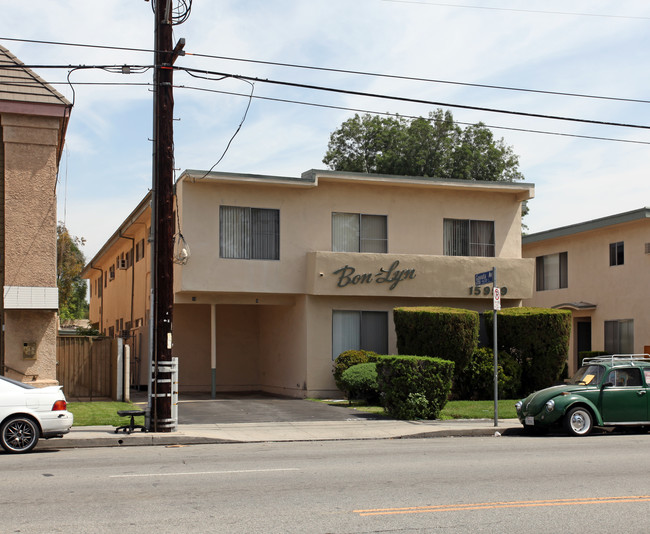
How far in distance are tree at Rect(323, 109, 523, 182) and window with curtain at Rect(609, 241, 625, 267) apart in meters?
Answer: 15.7

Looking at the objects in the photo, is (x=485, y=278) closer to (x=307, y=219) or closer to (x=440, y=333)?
(x=440, y=333)

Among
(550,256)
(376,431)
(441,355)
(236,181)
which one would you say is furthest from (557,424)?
(550,256)

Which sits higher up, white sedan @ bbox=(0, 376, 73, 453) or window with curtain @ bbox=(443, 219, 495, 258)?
window with curtain @ bbox=(443, 219, 495, 258)

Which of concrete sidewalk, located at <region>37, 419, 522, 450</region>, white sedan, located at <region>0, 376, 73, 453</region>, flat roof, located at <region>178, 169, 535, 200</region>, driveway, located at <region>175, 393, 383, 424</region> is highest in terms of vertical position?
flat roof, located at <region>178, 169, 535, 200</region>

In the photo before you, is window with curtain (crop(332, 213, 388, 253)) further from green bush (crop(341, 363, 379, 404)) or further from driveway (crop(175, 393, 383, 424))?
driveway (crop(175, 393, 383, 424))

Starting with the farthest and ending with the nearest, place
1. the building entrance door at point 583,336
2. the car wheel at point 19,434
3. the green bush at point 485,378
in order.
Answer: the building entrance door at point 583,336 < the green bush at point 485,378 < the car wheel at point 19,434

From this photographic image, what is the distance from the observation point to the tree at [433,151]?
44906 mm

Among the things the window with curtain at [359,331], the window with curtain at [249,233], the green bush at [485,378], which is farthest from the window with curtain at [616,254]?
the window with curtain at [249,233]

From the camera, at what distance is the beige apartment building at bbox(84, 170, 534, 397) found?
79.2 ft

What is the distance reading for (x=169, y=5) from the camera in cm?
1602

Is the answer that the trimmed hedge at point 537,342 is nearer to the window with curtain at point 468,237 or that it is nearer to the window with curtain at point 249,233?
the window with curtain at point 468,237

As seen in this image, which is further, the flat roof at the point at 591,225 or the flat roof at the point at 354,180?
the flat roof at the point at 591,225

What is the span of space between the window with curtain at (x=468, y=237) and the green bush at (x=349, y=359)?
4.99 meters

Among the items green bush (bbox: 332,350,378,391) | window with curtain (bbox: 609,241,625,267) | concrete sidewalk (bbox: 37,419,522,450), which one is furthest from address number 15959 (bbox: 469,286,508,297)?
concrete sidewalk (bbox: 37,419,522,450)
